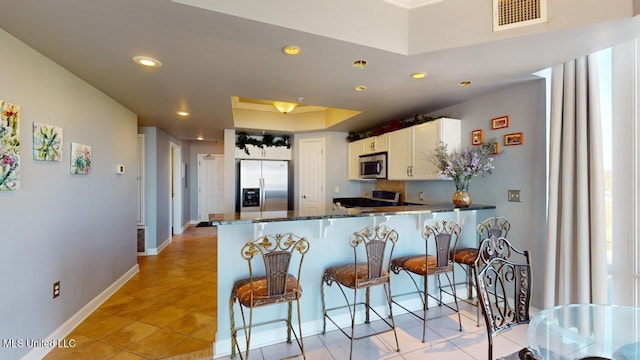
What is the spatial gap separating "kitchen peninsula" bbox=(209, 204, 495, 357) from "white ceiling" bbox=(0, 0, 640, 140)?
1.27 metres

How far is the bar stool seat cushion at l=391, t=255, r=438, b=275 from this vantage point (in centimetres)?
245

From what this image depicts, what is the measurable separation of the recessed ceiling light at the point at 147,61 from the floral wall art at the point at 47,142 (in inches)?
34.7

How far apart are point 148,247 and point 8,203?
11.5 feet

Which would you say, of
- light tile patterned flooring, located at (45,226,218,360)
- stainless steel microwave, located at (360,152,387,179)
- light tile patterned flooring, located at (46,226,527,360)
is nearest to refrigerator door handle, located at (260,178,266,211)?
light tile patterned flooring, located at (45,226,218,360)

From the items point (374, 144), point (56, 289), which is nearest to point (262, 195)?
point (374, 144)

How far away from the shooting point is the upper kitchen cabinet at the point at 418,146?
3.32 metres

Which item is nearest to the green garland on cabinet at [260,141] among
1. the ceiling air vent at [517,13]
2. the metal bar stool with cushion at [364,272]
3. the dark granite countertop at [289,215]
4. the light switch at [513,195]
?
the dark granite countertop at [289,215]

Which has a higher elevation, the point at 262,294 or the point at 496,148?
the point at 496,148

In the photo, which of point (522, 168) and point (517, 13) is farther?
point (522, 168)

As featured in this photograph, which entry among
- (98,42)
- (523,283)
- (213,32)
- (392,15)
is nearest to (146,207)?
(98,42)

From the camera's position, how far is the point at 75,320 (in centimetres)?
256

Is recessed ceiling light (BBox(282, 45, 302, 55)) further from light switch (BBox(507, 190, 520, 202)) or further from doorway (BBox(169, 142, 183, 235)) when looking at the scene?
doorway (BBox(169, 142, 183, 235))

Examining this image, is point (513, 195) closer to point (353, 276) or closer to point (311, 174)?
point (353, 276)

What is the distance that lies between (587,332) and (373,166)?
3.23 m
